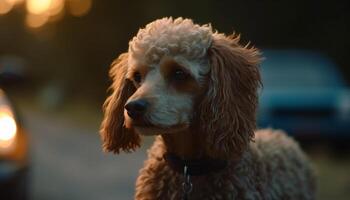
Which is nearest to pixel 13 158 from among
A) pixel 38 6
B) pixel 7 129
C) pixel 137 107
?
pixel 7 129

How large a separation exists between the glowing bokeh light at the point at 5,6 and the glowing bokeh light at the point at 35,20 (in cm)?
103

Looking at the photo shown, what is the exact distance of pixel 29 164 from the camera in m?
9.98

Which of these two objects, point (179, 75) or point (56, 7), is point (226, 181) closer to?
point (179, 75)

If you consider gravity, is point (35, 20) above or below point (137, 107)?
above

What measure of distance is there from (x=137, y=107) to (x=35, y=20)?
39.4 metres

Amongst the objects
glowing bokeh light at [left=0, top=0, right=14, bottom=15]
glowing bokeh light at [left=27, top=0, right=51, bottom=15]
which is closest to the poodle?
glowing bokeh light at [left=27, top=0, right=51, bottom=15]

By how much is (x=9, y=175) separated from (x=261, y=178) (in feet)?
15.5

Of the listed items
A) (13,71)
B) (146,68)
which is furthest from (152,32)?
(13,71)

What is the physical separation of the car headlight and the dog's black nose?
16.7 feet

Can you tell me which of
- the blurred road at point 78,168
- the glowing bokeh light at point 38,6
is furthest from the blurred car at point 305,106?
the glowing bokeh light at point 38,6

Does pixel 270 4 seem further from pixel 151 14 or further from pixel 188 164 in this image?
pixel 188 164

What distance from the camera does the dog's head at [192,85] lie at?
485 cm

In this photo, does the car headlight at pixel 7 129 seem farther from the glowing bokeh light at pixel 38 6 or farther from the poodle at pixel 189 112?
the glowing bokeh light at pixel 38 6

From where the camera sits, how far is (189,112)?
4992mm
